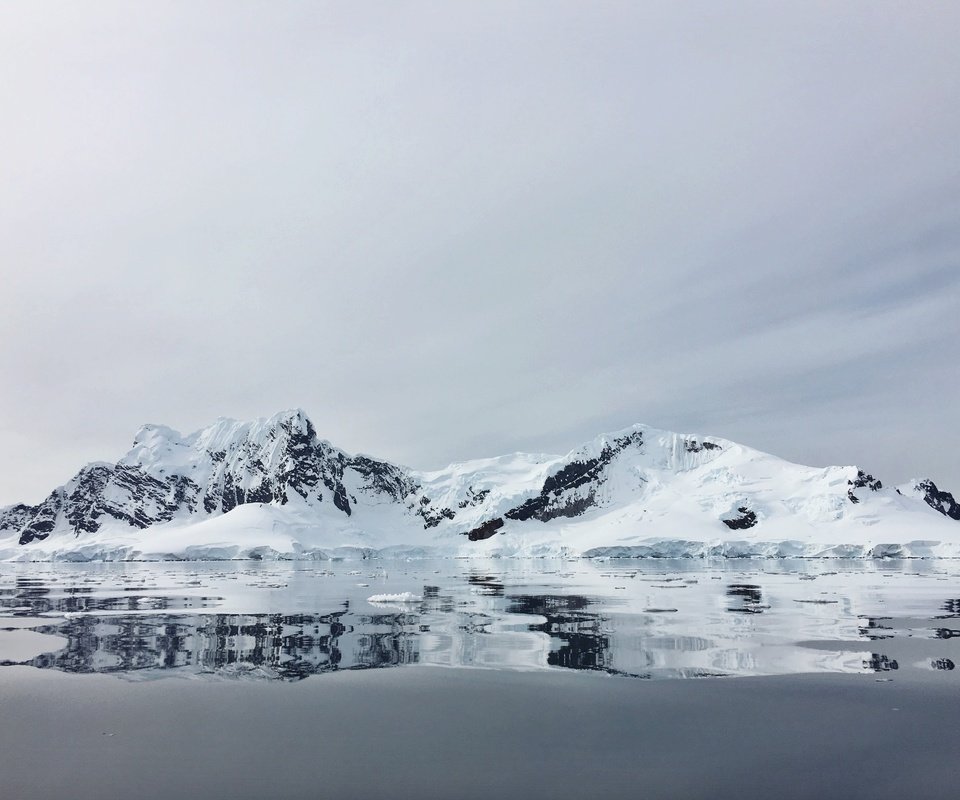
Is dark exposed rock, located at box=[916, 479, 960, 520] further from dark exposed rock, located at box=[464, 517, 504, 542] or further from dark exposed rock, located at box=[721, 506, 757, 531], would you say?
dark exposed rock, located at box=[464, 517, 504, 542]

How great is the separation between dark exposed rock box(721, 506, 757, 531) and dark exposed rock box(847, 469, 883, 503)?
21.2m

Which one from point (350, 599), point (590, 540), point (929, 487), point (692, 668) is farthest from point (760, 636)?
point (929, 487)

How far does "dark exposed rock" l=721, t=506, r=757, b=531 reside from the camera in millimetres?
149250

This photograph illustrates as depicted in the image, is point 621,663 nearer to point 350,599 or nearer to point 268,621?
point 268,621

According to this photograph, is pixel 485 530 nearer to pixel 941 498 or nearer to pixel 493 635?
pixel 941 498

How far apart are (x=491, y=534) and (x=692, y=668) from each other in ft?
594

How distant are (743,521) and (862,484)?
29.0m

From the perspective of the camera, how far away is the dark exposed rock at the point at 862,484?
145000 mm

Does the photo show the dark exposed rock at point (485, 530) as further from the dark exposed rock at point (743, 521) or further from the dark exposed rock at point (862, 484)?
the dark exposed rock at point (862, 484)

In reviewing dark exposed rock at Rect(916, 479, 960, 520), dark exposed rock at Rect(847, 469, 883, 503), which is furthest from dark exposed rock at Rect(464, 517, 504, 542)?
dark exposed rock at Rect(916, 479, 960, 520)

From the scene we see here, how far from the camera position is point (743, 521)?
15112 cm

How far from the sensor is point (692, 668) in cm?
1445

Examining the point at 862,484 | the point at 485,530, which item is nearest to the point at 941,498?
the point at 862,484

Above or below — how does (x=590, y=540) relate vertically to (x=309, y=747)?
below
